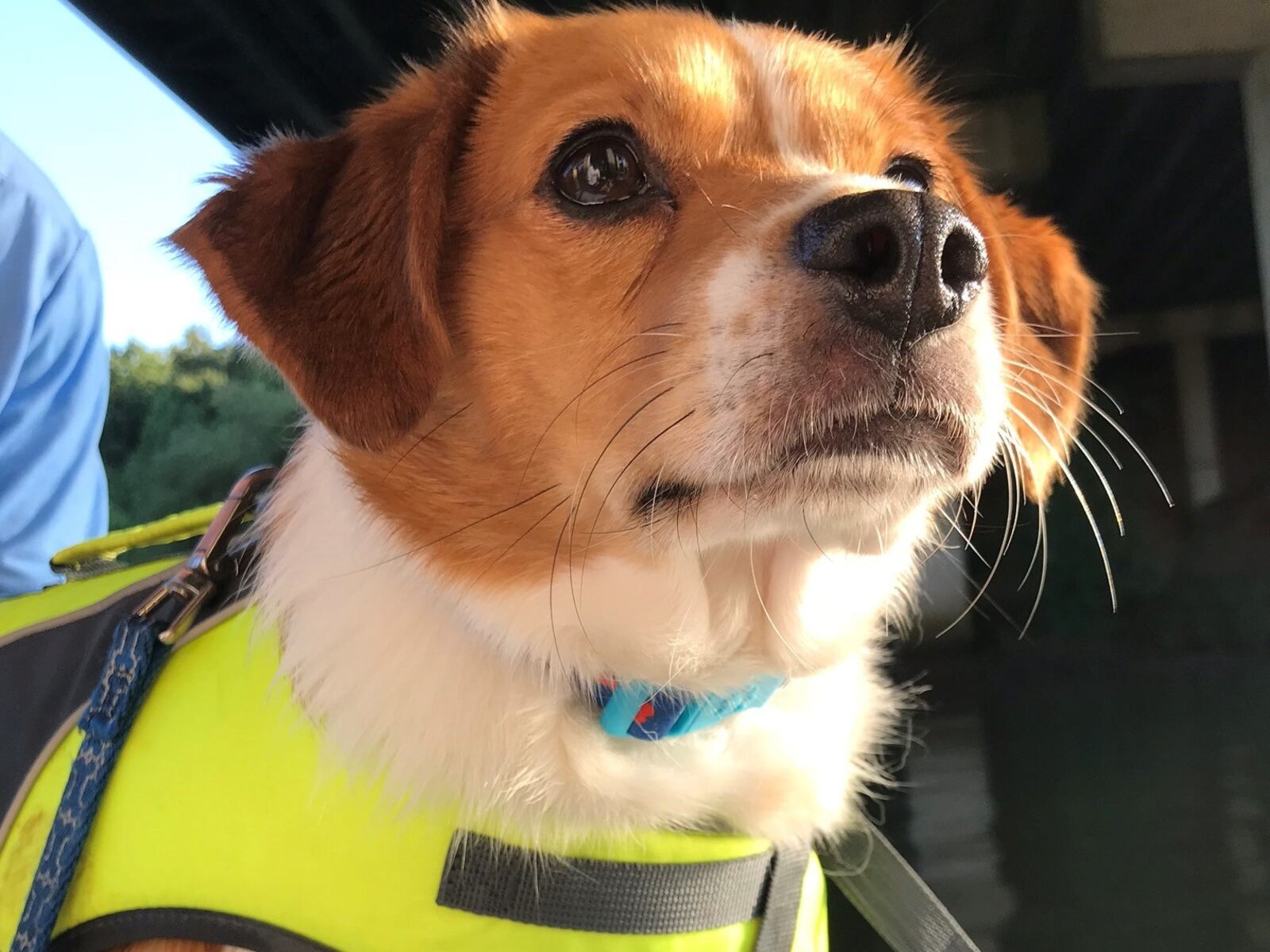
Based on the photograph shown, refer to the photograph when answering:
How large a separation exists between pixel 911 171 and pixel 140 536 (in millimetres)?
1149

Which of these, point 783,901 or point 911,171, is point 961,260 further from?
point 783,901

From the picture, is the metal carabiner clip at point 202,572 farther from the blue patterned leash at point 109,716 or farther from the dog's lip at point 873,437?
the dog's lip at point 873,437

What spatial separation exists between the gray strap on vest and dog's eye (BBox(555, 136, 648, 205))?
84 centimetres

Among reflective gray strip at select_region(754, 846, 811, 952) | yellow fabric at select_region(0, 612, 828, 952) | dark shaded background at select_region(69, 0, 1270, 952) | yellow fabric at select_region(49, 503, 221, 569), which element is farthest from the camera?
dark shaded background at select_region(69, 0, 1270, 952)

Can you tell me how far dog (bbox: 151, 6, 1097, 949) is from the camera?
2.63ft

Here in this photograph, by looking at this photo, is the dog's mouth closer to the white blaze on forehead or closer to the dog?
the dog

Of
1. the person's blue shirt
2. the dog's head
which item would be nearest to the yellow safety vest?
the dog's head

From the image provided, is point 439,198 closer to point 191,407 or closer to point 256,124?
point 256,124

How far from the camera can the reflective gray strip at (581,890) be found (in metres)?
0.84

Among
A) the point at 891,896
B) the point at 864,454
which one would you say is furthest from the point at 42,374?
the point at 891,896

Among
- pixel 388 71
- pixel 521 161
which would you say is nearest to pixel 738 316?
pixel 521 161

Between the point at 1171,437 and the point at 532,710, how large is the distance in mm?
1693

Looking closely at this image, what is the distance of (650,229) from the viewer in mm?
973

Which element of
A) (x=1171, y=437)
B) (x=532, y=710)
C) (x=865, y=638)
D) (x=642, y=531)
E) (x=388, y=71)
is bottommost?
(x=1171, y=437)
